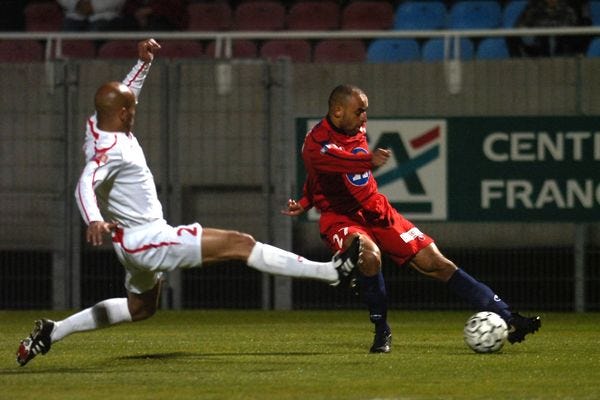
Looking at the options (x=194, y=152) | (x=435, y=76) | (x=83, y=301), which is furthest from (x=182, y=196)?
(x=435, y=76)

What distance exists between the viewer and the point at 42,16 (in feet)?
60.2

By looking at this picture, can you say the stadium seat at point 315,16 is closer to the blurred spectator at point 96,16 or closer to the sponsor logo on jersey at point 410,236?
the blurred spectator at point 96,16

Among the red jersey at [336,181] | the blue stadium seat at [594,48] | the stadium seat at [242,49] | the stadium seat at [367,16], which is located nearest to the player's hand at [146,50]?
the red jersey at [336,181]

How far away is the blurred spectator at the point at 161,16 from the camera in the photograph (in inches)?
651

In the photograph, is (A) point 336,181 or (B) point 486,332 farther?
(A) point 336,181

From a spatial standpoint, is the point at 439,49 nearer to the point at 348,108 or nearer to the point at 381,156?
the point at 348,108

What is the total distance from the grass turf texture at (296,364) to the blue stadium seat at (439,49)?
148 inches

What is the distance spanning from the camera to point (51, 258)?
15336 mm

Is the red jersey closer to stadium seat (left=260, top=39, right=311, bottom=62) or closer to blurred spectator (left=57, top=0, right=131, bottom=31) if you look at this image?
stadium seat (left=260, top=39, right=311, bottom=62)

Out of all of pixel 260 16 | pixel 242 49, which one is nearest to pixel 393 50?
pixel 242 49

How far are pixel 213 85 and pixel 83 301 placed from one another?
106 inches

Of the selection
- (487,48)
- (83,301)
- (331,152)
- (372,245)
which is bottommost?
(83,301)

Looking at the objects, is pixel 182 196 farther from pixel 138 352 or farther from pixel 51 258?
pixel 138 352

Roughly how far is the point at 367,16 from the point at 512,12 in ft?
5.67
